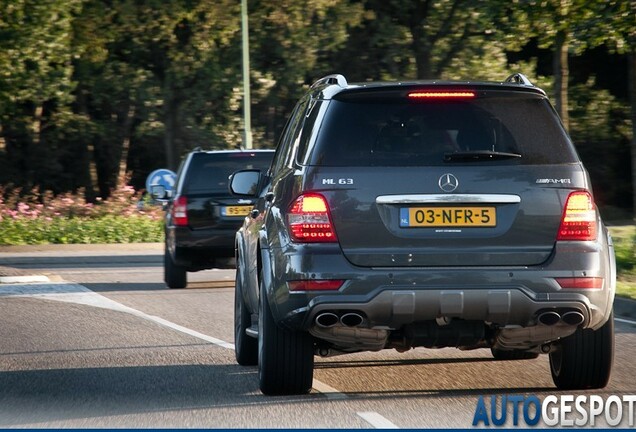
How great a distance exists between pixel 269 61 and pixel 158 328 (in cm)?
3309

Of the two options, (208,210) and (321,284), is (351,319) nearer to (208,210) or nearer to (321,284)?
(321,284)

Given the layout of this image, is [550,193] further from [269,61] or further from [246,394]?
[269,61]

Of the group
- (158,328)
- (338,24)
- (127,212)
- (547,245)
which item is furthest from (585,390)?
(338,24)

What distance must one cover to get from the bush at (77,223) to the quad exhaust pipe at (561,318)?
24.9 metres

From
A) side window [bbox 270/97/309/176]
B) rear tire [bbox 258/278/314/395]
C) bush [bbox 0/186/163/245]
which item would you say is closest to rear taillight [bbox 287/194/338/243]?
rear tire [bbox 258/278/314/395]

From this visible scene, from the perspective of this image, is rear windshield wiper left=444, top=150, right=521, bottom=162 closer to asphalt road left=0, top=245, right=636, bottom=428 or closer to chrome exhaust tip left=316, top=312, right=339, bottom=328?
chrome exhaust tip left=316, top=312, right=339, bottom=328

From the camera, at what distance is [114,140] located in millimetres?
48250

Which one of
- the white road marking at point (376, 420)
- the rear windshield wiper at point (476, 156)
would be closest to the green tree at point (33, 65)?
the rear windshield wiper at point (476, 156)

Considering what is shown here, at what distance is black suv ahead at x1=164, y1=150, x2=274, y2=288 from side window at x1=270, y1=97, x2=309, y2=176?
867cm

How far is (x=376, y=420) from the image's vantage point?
7.88 metres

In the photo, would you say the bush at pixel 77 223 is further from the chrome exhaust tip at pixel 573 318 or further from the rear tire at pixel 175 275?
the chrome exhaust tip at pixel 573 318

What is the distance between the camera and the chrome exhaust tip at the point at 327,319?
8148 millimetres

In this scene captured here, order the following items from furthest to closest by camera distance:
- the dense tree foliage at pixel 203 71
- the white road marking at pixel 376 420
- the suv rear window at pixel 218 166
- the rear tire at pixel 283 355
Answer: the dense tree foliage at pixel 203 71 < the suv rear window at pixel 218 166 < the rear tire at pixel 283 355 < the white road marking at pixel 376 420

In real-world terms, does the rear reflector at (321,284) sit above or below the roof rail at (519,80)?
below
